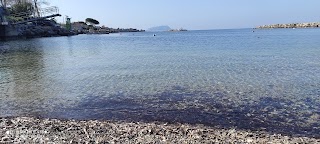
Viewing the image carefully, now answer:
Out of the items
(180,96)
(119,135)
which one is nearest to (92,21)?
(180,96)

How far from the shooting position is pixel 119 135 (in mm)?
8703

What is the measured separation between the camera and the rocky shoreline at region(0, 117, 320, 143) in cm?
830

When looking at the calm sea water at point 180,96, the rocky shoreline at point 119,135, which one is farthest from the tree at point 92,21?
the rocky shoreline at point 119,135

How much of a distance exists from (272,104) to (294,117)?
1.89m

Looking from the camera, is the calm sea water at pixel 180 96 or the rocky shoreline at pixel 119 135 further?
the calm sea water at pixel 180 96

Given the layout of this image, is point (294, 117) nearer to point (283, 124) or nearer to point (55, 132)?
point (283, 124)

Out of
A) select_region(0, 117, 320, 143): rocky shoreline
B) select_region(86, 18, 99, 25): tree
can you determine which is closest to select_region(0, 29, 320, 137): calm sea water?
select_region(0, 117, 320, 143): rocky shoreline

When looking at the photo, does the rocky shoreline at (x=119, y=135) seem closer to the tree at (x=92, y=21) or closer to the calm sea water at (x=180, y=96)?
the calm sea water at (x=180, y=96)

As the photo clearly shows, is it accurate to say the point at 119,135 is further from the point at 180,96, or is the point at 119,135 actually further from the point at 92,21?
the point at 92,21

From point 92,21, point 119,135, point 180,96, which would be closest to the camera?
point 119,135

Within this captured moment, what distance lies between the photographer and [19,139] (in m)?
8.41

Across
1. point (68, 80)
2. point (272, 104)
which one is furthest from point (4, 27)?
point (272, 104)

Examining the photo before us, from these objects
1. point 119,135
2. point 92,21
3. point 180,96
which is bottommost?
point 180,96

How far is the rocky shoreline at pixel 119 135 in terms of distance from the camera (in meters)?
8.30
